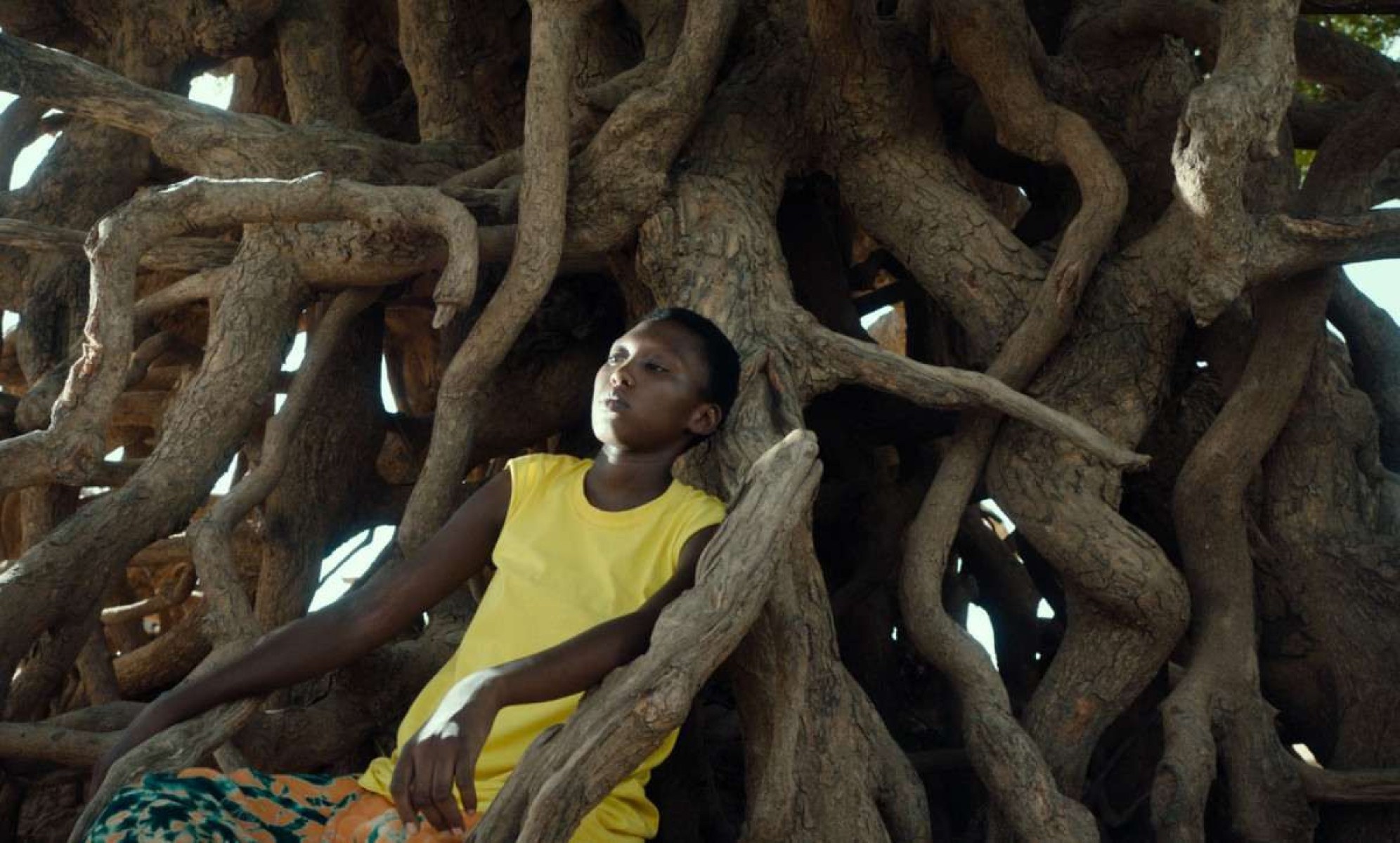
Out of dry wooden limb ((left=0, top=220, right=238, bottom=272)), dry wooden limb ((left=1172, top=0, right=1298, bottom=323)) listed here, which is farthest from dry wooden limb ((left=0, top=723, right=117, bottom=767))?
dry wooden limb ((left=1172, top=0, right=1298, bottom=323))

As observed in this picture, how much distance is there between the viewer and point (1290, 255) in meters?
3.35

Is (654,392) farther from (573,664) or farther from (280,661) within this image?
(280,661)

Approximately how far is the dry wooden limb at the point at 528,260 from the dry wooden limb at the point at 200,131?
0.62 m

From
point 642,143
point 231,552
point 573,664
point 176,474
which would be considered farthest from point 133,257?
point 573,664

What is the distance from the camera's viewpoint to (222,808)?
2.57 meters

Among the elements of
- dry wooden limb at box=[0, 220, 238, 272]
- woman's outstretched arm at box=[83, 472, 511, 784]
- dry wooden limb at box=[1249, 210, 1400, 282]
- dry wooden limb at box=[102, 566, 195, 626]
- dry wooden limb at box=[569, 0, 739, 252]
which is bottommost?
dry wooden limb at box=[102, 566, 195, 626]

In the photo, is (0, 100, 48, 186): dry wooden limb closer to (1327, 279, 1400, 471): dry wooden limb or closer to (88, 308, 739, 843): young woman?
(88, 308, 739, 843): young woman

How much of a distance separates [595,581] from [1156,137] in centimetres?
200

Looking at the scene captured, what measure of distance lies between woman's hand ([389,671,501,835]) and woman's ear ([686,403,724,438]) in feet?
2.54

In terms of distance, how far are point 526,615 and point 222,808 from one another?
1.75 feet

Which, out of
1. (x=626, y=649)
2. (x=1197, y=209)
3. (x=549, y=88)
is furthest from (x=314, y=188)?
(x=1197, y=209)

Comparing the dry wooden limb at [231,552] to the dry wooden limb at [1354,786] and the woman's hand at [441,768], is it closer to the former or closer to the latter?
the woman's hand at [441,768]

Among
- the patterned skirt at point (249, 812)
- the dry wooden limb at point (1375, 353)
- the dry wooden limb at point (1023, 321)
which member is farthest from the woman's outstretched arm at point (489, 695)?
the dry wooden limb at point (1375, 353)

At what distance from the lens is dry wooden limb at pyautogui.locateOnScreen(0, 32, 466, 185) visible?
352 centimetres
